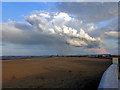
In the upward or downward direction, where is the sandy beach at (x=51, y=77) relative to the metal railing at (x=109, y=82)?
downward

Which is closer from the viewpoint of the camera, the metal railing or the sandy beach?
the metal railing

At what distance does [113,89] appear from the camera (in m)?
3.62

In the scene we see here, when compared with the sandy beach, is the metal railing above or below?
above

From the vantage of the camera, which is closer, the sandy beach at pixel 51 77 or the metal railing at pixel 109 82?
the metal railing at pixel 109 82

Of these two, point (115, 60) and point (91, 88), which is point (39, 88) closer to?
point (91, 88)

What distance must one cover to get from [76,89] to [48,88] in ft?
5.50

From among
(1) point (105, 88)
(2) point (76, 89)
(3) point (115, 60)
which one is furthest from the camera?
(3) point (115, 60)

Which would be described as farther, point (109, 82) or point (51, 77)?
point (51, 77)

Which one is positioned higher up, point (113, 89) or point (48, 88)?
point (113, 89)

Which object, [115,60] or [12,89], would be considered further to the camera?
[115,60]

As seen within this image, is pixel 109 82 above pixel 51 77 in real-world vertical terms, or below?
above

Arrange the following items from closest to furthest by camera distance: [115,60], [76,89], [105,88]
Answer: [105,88] → [76,89] → [115,60]

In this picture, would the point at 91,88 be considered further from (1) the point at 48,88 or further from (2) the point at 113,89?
(2) the point at 113,89

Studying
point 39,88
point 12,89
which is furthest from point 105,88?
point 12,89
